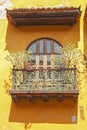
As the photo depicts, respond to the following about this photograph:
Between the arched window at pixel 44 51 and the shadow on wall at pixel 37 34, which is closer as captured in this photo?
the arched window at pixel 44 51

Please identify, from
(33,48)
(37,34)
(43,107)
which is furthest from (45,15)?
(43,107)

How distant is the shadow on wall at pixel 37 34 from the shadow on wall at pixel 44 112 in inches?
82.4

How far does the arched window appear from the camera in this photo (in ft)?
49.2

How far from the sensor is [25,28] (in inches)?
611

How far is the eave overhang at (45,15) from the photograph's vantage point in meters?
14.9

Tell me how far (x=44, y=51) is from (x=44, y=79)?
1.31 meters

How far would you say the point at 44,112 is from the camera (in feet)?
47.5

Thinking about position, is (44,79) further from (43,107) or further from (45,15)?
(45,15)

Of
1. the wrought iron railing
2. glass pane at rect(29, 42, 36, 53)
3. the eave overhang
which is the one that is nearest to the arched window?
glass pane at rect(29, 42, 36, 53)

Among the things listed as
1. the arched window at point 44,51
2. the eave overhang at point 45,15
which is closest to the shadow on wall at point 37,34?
the arched window at point 44,51

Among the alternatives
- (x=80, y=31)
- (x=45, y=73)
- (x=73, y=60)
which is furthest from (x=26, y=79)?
(x=80, y=31)

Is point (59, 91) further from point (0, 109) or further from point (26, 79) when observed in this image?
point (0, 109)

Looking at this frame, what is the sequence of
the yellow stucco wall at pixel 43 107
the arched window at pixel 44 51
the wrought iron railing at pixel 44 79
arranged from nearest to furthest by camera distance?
the wrought iron railing at pixel 44 79
the yellow stucco wall at pixel 43 107
the arched window at pixel 44 51

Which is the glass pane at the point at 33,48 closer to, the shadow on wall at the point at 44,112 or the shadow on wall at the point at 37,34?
the shadow on wall at the point at 37,34
